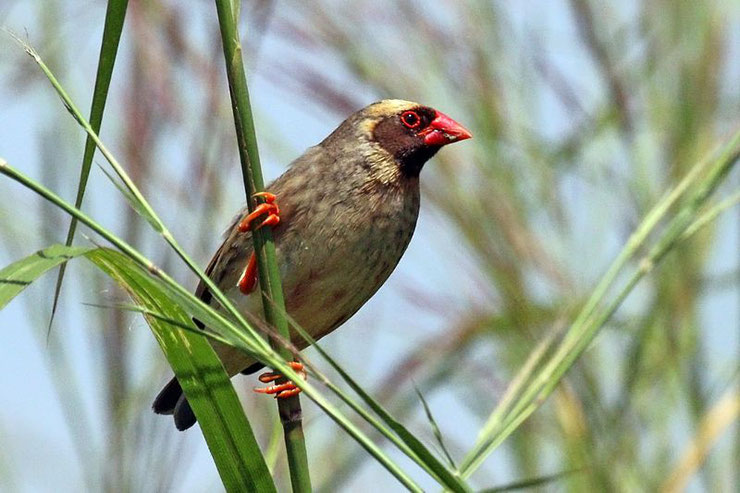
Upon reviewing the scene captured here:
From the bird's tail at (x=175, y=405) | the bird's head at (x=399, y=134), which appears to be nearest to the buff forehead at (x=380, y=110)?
the bird's head at (x=399, y=134)

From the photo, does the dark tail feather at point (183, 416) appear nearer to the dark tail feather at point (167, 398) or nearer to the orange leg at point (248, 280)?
the dark tail feather at point (167, 398)

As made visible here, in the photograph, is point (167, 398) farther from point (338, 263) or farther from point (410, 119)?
point (410, 119)

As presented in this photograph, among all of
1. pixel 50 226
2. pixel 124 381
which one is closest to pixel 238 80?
pixel 124 381

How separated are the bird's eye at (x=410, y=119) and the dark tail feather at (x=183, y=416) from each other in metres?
0.98

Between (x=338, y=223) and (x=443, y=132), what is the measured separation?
19.4 inches

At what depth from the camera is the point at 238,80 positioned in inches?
67.1

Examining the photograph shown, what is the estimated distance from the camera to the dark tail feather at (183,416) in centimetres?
296

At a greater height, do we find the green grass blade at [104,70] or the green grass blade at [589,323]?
the green grass blade at [104,70]

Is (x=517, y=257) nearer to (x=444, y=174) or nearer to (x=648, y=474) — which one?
(x=444, y=174)

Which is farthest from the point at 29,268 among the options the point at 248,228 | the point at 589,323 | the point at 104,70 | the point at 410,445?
the point at 248,228

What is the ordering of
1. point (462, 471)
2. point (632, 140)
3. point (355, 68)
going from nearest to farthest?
1. point (462, 471)
2. point (632, 140)
3. point (355, 68)

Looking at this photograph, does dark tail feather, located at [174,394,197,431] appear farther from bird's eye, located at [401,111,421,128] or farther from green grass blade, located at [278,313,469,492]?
green grass blade, located at [278,313,469,492]

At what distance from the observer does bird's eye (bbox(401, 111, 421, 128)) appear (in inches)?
134

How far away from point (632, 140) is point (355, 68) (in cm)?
79
